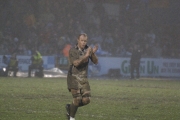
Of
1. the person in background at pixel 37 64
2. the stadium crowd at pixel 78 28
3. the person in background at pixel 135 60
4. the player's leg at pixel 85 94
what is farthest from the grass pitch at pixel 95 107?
the stadium crowd at pixel 78 28

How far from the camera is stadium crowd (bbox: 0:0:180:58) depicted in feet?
101

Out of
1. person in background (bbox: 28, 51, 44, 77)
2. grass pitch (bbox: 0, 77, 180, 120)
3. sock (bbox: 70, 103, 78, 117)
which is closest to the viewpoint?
sock (bbox: 70, 103, 78, 117)

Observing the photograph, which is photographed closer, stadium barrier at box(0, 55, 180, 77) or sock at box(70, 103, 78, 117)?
sock at box(70, 103, 78, 117)

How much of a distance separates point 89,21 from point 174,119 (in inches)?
887

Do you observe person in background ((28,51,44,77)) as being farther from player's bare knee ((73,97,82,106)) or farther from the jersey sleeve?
the jersey sleeve

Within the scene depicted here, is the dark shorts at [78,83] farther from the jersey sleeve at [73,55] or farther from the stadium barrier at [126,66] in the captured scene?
the stadium barrier at [126,66]

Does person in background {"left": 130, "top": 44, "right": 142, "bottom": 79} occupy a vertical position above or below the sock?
above

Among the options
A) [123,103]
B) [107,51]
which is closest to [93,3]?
[107,51]

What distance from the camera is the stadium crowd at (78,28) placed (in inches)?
1206

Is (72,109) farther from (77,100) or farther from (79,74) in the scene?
(79,74)

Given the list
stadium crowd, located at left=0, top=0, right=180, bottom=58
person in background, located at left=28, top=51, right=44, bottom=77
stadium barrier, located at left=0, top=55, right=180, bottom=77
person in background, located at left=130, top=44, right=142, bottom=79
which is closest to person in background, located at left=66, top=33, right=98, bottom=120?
person in background, located at left=28, top=51, right=44, bottom=77

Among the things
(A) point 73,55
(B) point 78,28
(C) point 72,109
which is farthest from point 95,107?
(B) point 78,28

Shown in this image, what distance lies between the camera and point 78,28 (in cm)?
3253

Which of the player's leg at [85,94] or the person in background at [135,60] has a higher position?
the person in background at [135,60]
